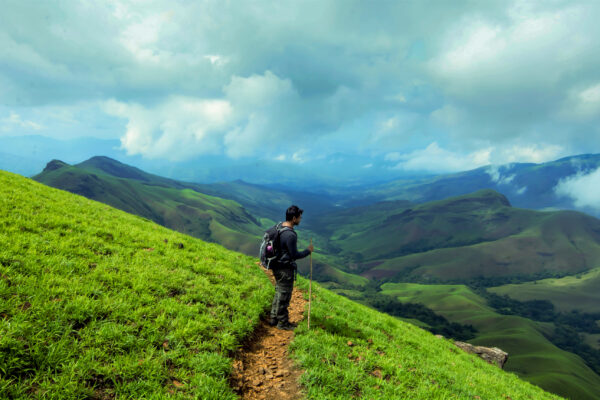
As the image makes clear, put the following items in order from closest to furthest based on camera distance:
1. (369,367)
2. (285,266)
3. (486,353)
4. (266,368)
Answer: (266,368) < (369,367) < (285,266) < (486,353)

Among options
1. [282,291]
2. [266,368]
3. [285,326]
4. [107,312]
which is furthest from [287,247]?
[107,312]

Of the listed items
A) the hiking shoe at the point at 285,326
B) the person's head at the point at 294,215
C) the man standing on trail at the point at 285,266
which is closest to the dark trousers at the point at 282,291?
the man standing on trail at the point at 285,266

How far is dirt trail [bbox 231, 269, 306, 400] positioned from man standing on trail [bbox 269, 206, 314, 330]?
Result: 1.65 feet

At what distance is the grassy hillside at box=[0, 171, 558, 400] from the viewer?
550 centimetres

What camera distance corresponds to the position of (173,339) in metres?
7.11

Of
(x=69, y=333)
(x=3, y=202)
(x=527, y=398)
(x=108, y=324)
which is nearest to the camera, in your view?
(x=69, y=333)

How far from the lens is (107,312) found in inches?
278

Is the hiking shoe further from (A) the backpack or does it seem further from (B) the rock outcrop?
(B) the rock outcrop

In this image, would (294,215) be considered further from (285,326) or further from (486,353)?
(486,353)

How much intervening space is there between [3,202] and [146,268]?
7381 millimetres

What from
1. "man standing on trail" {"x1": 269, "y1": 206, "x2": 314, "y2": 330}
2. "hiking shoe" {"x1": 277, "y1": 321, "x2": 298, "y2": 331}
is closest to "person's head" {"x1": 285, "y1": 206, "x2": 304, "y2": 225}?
"man standing on trail" {"x1": 269, "y1": 206, "x2": 314, "y2": 330}

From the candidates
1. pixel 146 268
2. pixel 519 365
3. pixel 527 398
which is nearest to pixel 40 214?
pixel 146 268

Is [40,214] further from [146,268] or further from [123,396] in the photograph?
[123,396]

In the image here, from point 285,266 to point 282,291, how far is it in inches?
42.4
